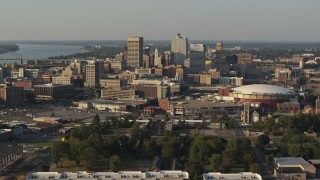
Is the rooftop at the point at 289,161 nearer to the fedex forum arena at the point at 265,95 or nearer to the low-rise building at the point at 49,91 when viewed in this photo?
the fedex forum arena at the point at 265,95

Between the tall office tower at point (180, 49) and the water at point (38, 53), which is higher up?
A: the tall office tower at point (180, 49)

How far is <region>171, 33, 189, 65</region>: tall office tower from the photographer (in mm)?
47250

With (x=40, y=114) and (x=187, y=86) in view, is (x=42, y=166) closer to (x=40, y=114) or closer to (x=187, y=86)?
(x=40, y=114)

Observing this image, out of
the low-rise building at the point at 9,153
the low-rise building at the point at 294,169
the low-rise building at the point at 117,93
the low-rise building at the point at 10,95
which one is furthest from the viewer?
the low-rise building at the point at 117,93

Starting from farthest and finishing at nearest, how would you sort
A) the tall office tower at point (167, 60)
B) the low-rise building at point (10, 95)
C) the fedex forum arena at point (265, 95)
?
the tall office tower at point (167, 60)
the low-rise building at point (10, 95)
the fedex forum arena at point (265, 95)

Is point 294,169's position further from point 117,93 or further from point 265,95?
point 117,93

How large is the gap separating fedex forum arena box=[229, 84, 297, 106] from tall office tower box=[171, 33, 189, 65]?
2134 centimetres

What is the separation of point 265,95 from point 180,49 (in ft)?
76.9

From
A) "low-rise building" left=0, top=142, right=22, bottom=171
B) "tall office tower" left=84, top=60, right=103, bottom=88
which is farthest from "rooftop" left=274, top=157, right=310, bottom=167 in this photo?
"tall office tower" left=84, top=60, right=103, bottom=88

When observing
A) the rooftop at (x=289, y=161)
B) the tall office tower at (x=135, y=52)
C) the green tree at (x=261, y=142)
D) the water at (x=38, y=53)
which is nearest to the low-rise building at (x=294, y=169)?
the rooftop at (x=289, y=161)

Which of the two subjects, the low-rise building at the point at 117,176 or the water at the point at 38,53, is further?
the water at the point at 38,53

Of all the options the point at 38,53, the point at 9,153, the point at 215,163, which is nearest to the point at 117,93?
the point at 9,153

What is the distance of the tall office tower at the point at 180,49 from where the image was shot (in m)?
47.2

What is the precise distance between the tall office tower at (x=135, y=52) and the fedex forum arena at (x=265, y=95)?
18.1 m
